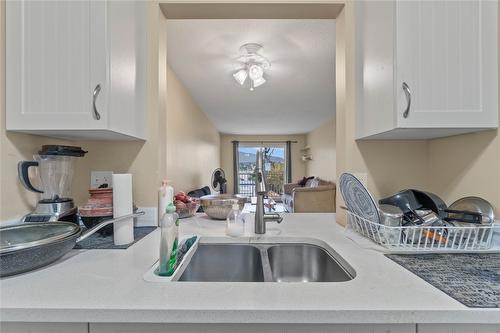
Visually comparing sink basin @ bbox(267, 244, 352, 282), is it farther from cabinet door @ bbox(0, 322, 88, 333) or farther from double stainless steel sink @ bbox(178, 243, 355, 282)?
cabinet door @ bbox(0, 322, 88, 333)

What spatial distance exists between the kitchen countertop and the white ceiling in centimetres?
202

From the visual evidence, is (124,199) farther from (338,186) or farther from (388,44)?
(388,44)

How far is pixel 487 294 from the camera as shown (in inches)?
23.0

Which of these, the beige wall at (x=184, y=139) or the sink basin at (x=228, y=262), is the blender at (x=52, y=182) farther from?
the beige wall at (x=184, y=139)

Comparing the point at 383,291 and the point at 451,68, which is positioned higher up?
the point at 451,68

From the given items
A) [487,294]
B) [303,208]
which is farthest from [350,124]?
[303,208]

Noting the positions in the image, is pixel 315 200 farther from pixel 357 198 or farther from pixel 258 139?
pixel 258 139

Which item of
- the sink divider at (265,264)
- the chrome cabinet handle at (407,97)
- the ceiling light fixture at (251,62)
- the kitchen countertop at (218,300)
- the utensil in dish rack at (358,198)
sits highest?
the ceiling light fixture at (251,62)

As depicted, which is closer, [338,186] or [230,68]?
[338,186]

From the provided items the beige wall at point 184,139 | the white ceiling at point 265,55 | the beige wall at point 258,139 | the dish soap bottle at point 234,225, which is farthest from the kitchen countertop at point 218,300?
the beige wall at point 258,139

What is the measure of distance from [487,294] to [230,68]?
2.88 m

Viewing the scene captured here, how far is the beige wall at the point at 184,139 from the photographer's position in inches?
117

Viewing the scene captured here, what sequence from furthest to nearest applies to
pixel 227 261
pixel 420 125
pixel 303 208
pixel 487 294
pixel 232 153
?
1. pixel 232 153
2. pixel 303 208
3. pixel 227 261
4. pixel 420 125
5. pixel 487 294

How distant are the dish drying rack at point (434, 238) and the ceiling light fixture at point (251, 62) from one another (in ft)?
6.93
